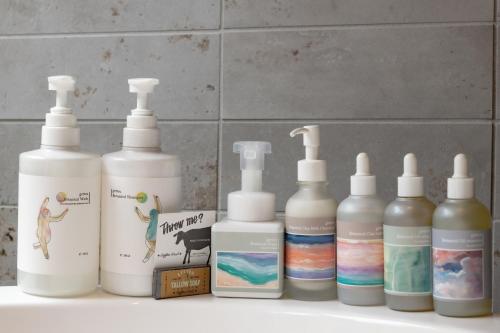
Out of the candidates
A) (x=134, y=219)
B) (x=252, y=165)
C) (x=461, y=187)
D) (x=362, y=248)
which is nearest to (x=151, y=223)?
(x=134, y=219)

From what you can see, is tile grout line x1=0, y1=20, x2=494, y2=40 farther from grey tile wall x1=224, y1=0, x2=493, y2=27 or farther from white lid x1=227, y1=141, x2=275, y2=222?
white lid x1=227, y1=141, x2=275, y2=222

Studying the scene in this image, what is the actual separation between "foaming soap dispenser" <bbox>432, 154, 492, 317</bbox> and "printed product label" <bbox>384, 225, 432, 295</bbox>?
13 millimetres

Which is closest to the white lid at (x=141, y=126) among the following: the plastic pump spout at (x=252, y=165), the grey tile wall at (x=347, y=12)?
the plastic pump spout at (x=252, y=165)

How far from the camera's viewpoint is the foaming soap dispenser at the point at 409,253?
68cm

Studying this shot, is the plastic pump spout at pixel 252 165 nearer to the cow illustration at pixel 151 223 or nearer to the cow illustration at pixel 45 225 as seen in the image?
the cow illustration at pixel 151 223

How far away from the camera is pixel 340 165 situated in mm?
883

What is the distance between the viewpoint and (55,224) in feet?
2.37

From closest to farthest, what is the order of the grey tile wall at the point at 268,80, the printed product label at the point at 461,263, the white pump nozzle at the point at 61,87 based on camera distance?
the printed product label at the point at 461,263 < the white pump nozzle at the point at 61,87 < the grey tile wall at the point at 268,80

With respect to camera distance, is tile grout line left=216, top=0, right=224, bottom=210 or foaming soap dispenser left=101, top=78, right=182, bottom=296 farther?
tile grout line left=216, top=0, right=224, bottom=210

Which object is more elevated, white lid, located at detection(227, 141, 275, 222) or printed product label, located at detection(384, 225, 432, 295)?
white lid, located at detection(227, 141, 275, 222)

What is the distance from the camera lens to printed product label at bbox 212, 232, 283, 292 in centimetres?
72

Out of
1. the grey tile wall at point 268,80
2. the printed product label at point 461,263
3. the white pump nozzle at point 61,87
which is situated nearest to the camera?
the printed product label at point 461,263

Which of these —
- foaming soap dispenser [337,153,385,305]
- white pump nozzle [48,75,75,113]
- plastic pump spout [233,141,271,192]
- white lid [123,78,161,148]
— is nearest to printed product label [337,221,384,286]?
foaming soap dispenser [337,153,385,305]

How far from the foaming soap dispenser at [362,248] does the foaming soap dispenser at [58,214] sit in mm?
283
